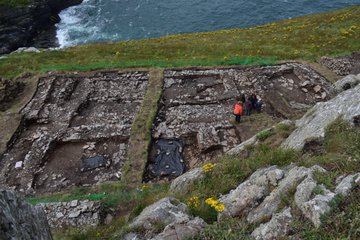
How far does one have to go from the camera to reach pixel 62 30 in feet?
202

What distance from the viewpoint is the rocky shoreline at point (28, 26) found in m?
56.8

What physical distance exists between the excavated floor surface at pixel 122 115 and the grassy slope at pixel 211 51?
264 centimetres

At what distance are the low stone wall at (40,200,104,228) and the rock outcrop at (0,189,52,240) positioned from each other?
21.7 ft

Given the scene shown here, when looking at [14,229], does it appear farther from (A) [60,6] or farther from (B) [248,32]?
(A) [60,6]

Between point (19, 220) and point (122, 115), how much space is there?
1897 cm

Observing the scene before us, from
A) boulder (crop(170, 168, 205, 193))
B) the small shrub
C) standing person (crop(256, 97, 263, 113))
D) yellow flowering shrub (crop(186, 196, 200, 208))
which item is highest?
the small shrub

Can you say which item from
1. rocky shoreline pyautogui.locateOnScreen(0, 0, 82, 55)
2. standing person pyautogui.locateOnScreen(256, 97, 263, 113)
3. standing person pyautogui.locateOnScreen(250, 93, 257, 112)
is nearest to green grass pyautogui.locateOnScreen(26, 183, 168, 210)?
standing person pyautogui.locateOnScreen(250, 93, 257, 112)

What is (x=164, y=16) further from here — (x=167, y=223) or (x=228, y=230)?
(x=228, y=230)

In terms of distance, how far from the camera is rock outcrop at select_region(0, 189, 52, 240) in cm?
767

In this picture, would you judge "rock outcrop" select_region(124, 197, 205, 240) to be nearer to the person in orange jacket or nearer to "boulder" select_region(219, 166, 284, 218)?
"boulder" select_region(219, 166, 284, 218)

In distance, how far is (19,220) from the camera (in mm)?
8539

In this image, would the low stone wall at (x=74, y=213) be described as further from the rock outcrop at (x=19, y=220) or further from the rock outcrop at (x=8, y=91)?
the rock outcrop at (x=8, y=91)

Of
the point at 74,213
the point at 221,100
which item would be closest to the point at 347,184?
the point at 74,213

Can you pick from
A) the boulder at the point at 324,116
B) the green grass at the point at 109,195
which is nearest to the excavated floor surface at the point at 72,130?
the green grass at the point at 109,195
